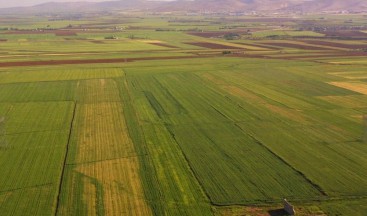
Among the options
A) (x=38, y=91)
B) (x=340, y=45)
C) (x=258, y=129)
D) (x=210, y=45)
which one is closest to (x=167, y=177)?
(x=258, y=129)

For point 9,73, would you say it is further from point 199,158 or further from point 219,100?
point 199,158

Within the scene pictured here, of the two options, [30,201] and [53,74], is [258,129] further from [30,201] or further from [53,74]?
[53,74]

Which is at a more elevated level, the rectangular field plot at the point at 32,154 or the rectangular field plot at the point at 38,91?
the rectangular field plot at the point at 32,154

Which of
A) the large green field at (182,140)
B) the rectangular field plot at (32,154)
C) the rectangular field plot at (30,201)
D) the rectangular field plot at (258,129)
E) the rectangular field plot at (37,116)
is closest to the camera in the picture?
the rectangular field plot at (30,201)

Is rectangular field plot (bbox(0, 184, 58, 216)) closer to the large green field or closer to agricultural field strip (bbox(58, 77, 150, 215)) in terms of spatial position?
the large green field

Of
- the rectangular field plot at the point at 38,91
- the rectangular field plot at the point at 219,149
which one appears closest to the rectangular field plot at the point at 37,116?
the rectangular field plot at the point at 38,91

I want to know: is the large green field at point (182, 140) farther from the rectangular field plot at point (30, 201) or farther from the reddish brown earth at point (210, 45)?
the reddish brown earth at point (210, 45)

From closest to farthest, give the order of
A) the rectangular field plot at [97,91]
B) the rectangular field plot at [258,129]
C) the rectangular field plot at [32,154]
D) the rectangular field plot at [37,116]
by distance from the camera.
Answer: the rectangular field plot at [32,154], the rectangular field plot at [258,129], the rectangular field plot at [37,116], the rectangular field plot at [97,91]

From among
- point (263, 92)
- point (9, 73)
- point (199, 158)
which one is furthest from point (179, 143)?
point (9, 73)

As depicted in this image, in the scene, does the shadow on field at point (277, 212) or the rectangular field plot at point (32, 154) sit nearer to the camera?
the shadow on field at point (277, 212)
